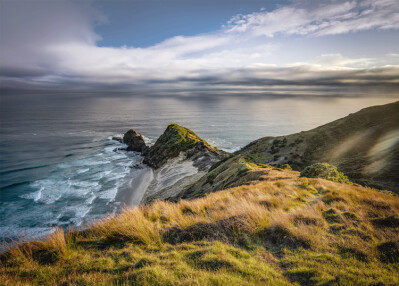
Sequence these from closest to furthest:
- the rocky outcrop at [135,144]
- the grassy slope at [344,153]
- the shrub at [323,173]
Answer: the shrub at [323,173] → the grassy slope at [344,153] → the rocky outcrop at [135,144]

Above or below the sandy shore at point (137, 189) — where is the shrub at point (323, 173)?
above

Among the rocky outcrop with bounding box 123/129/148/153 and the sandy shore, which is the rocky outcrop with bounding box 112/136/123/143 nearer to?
the rocky outcrop with bounding box 123/129/148/153

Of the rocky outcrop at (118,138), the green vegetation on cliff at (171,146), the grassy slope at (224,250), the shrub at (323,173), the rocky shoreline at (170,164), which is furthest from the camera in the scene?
the rocky outcrop at (118,138)

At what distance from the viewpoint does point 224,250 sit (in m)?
5.60

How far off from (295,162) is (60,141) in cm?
8234

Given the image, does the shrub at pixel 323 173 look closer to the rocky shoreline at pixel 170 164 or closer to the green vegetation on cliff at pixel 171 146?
the rocky shoreline at pixel 170 164

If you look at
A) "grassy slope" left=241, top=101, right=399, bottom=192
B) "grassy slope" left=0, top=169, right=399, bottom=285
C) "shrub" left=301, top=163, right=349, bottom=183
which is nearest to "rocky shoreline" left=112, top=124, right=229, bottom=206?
"grassy slope" left=241, top=101, right=399, bottom=192

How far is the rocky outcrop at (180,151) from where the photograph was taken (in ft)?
163

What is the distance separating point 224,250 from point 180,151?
4997cm

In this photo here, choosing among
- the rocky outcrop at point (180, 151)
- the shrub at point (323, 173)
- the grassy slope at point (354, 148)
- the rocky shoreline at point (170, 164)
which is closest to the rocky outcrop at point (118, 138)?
the rocky shoreline at point (170, 164)

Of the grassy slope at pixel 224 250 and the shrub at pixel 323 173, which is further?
the shrub at pixel 323 173

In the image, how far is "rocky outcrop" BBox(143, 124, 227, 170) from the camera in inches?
1953

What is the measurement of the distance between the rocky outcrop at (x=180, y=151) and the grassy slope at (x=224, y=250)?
3807 cm

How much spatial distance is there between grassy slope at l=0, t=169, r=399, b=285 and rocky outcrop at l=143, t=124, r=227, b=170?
38071 millimetres
